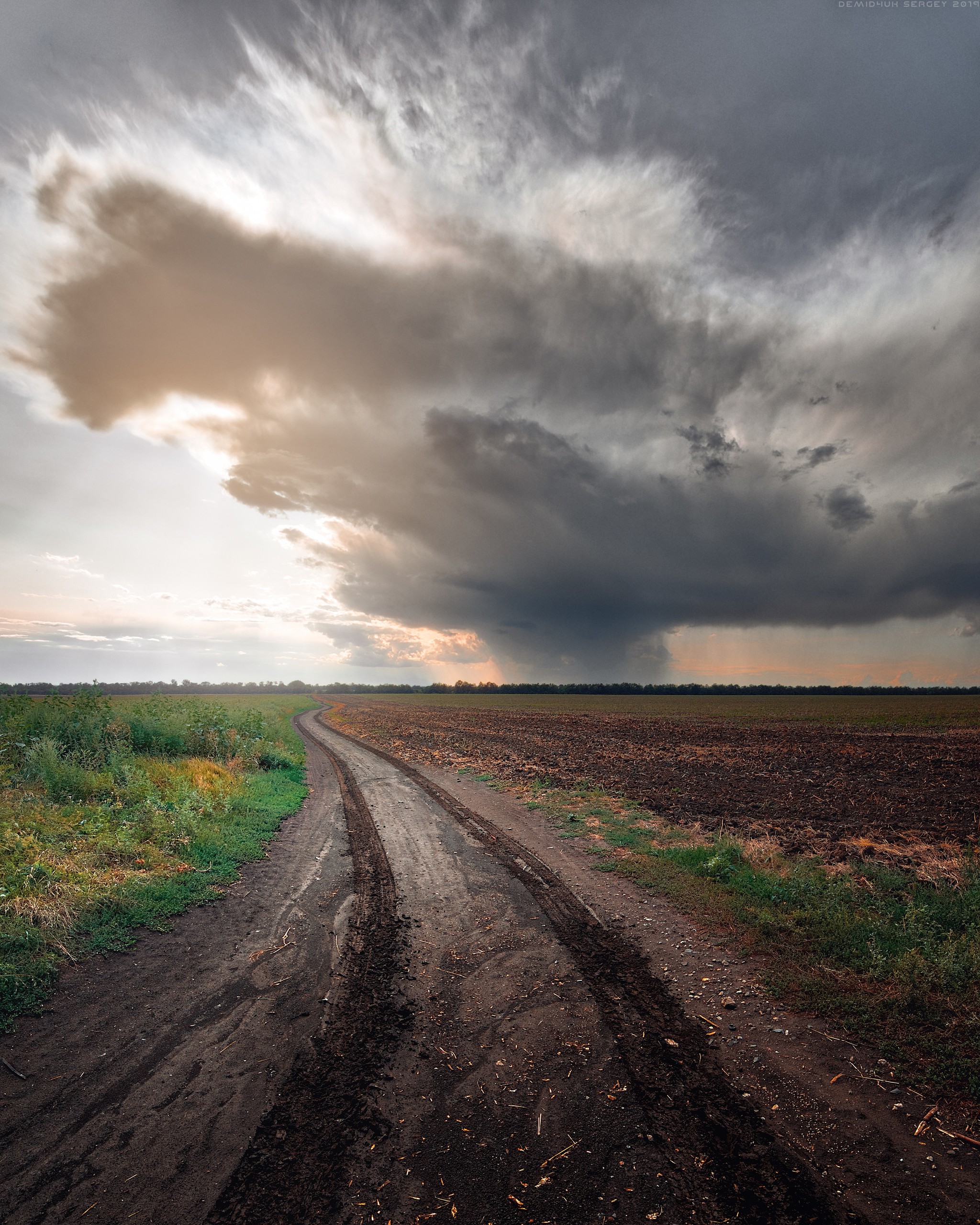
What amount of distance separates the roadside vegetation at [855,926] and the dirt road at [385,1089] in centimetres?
167

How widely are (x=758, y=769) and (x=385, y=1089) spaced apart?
2053cm

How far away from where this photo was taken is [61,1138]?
4.00 metres

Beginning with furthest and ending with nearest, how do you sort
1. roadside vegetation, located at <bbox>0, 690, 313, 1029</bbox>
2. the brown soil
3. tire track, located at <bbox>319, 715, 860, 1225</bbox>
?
the brown soil → roadside vegetation, located at <bbox>0, 690, 313, 1029</bbox> → tire track, located at <bbox>319, 715, 860, 1225</bbox>

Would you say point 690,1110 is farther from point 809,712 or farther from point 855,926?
point 809,712

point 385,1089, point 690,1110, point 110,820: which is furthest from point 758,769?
point 110,820

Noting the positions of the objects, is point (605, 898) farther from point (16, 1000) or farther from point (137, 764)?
point (137, 764)

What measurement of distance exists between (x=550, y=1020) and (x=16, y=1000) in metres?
5.78

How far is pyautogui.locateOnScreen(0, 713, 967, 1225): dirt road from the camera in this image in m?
3.52

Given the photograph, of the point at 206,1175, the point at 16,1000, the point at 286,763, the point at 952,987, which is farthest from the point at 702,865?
the point at 286,763

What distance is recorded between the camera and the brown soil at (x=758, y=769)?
1283 cm

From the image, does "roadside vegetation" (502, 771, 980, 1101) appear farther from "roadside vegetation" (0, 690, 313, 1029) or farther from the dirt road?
"roadside vegetation" (0, 690, 313, 1029)

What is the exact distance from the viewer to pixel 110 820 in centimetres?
1027

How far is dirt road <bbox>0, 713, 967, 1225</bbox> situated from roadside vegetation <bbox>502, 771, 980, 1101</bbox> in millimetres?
1672

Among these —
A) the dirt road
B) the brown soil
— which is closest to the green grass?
the brown soil
